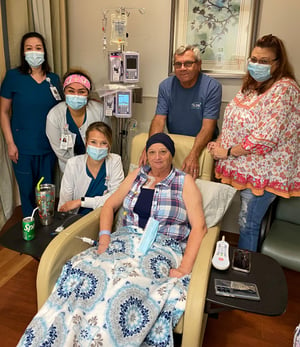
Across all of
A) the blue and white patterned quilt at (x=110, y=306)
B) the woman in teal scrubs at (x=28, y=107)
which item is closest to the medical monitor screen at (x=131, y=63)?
the woman in teal scrubs at (x=28, y=107)

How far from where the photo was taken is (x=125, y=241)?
1.68m

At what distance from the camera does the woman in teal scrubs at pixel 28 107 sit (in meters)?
2.41

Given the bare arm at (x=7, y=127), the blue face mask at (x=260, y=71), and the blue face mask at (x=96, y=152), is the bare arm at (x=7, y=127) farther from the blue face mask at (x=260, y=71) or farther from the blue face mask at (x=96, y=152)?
the blue face mask at (x=260, y=71)

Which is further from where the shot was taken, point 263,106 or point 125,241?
point 263,106

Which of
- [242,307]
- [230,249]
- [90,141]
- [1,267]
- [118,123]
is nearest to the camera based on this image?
[242,307]

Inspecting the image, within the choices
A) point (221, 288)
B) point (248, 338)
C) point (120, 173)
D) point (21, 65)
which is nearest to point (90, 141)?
point (120, 173)

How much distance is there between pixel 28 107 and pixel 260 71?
64.9 inches

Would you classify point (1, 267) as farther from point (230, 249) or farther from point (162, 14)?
point (162, 14)

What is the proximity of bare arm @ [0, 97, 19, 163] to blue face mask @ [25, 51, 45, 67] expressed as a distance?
33cm

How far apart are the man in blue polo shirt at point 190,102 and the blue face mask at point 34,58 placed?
35.9 inches

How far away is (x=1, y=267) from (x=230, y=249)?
1670 mm

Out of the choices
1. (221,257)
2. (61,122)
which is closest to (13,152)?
(61,122)

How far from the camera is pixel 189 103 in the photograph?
2266 millimetres

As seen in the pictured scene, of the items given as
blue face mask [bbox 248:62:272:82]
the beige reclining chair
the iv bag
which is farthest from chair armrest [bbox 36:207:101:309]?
the iv bag
